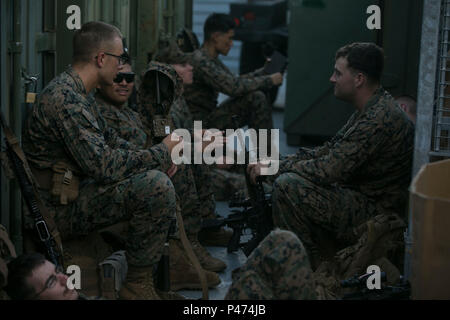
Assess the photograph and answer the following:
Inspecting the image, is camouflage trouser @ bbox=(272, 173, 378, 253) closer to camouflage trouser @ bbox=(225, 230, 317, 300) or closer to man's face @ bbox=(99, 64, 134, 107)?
man's face @ bbox=(99, 64, 134, 107)

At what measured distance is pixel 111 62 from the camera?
4.61 metres

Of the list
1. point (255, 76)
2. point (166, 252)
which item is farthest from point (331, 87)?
point (166, 252)

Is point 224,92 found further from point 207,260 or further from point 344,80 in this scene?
point 344,80

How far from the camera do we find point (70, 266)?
14.9 ft

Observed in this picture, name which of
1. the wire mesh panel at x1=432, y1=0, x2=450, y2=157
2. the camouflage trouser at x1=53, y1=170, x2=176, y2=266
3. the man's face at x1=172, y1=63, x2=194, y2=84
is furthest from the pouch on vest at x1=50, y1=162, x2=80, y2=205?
the man's face at x1=172, y1=63, x2=194, y2=84

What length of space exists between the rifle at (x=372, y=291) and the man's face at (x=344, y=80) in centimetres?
119

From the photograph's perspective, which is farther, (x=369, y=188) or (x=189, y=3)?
(x=189, y=3)

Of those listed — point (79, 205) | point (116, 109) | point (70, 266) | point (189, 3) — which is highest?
point (189, 3)

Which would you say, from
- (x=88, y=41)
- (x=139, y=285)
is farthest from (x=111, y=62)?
(x=139, y=285)

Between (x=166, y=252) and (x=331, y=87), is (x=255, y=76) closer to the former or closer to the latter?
(x=331, y=87)

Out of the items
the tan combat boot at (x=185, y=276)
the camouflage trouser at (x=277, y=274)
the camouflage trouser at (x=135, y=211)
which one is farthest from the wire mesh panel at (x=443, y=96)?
the tan combat boot at (x=185, y=276)

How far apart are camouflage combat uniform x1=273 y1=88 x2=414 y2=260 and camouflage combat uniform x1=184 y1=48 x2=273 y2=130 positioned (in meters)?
2.74

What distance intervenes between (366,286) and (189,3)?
6957 millimetres

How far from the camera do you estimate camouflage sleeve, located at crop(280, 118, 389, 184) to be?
482 cm
